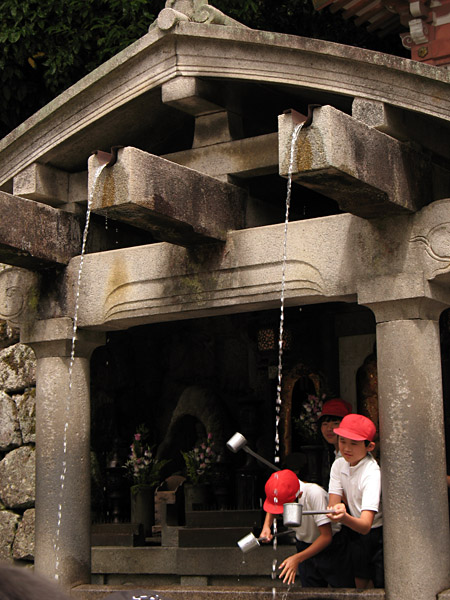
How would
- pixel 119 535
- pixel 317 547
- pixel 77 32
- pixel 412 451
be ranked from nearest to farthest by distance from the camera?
1. pixel 317 547
2. pixel 412 451
3. pixel 119 535
4. pixel 77 32

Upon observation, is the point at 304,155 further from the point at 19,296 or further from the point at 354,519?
the point at 19,296

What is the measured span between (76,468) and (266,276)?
2.15 metres

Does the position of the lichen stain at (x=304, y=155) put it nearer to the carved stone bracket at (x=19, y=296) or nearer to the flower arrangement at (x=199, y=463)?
the carved stone bracket at (x=19, y=296)

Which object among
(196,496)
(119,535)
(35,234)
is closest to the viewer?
(35,234)

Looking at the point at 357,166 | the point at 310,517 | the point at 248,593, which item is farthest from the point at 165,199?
the point at 248,593

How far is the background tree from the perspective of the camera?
12258 mm

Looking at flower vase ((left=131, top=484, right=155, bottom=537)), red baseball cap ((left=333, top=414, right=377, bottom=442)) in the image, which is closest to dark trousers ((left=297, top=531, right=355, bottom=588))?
red baseball cap ((left=333, top=414, right=377, bottom=442))

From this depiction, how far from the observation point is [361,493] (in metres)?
6.35

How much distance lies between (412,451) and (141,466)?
3658mm

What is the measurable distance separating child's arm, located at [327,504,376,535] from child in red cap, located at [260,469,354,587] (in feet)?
0.77

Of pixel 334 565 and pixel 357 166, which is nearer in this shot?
pixel 357 166

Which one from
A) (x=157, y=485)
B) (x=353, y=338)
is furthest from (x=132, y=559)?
(x=353, y=338)

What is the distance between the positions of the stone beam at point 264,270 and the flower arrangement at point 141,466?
1930 mm

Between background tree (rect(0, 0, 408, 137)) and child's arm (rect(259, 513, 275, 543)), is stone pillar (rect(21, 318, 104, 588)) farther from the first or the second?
background tree (rect(0, 0, 408, 137))
